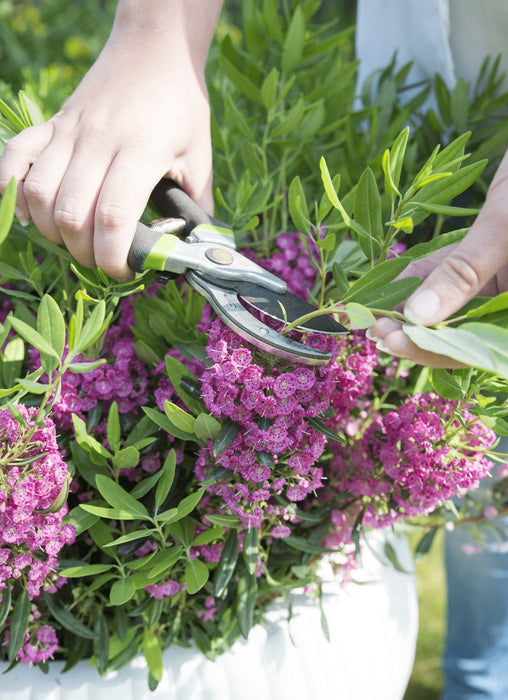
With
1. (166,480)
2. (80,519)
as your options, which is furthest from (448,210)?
(80,519)

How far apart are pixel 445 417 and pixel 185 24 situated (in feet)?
1.81

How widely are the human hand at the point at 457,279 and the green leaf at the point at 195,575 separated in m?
0.32

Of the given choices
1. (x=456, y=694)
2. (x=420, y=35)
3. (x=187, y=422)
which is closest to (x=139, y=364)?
(x=187, y=422)

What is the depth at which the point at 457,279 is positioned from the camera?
1.89 feet

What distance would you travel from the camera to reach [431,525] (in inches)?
39.9

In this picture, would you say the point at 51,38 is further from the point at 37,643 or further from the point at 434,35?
the point at 37,643

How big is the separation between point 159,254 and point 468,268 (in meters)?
0.30

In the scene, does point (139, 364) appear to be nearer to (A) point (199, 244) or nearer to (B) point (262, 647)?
(A) point (199, 244)

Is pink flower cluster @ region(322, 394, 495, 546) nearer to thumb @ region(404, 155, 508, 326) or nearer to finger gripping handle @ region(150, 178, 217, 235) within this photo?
thumb @ region(404, 155, 508, 326)

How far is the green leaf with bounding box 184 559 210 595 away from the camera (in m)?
0.70

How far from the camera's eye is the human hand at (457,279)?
0.57 meters

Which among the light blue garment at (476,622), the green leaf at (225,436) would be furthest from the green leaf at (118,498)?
the light blue garment at (476,622)

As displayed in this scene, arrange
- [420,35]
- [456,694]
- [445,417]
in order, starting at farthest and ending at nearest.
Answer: [456,694] < [420,35] < [445,417]

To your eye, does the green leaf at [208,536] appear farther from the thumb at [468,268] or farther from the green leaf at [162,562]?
the thumb at [468,268]
